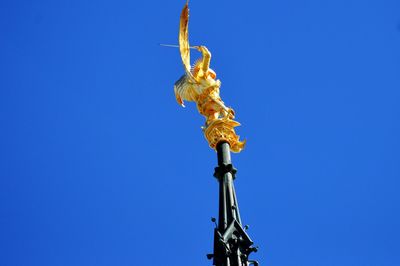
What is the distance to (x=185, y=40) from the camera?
68.8 feet

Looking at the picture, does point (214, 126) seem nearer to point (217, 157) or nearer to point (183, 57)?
point (217, 157)

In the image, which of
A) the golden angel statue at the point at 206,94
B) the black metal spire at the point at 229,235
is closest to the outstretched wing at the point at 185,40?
the golden angel statue at the point at 206,94

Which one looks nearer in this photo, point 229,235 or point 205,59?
point 229,235

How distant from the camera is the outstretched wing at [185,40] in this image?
20.4 m

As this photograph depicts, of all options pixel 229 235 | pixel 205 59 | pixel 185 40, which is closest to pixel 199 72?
pixel 205 59

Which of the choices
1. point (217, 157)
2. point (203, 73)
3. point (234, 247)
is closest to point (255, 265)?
point (234, 247)

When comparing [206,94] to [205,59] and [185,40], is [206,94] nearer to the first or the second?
[205,59]

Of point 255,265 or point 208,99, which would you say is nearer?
point 255,265

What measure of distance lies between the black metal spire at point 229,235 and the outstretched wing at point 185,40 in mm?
4179

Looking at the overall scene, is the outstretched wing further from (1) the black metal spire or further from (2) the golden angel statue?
(1) the black metal spire

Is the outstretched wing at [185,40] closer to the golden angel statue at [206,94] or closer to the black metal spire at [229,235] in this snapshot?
the golden angel statue at [206,94]

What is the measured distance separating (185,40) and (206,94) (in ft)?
6.27

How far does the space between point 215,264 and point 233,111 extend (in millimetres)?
6097

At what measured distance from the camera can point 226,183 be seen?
56.5 ft
